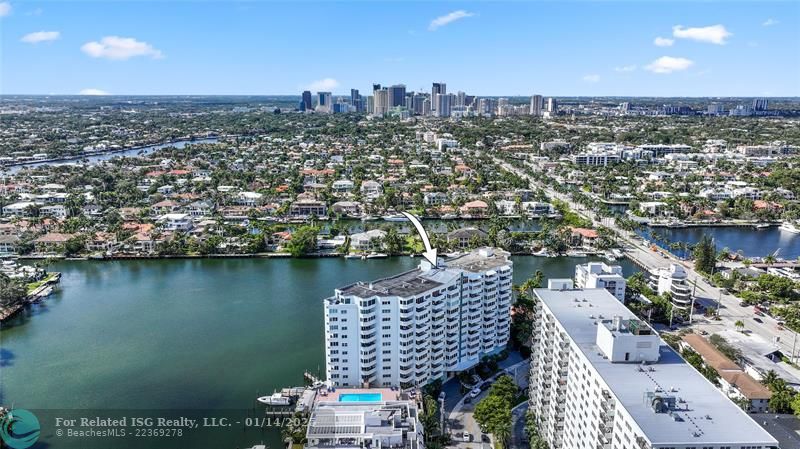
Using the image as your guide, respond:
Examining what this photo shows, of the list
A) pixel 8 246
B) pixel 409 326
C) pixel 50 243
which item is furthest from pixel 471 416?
pixel 8 246

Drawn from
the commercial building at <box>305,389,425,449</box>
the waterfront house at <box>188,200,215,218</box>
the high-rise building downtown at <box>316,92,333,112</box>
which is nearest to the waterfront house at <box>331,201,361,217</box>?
the waterfront house at <box>188,200,215,218</box>

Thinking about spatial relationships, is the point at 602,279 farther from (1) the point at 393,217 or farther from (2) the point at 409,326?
(1) the point at 393,217

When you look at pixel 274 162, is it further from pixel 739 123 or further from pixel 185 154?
pixel 739 123

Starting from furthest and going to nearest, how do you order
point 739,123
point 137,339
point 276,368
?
point 739,123 < point 137,339 < point 276,368

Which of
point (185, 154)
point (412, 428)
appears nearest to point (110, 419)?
point (412, 428)

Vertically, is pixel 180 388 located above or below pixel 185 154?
below

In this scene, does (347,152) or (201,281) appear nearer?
(201,281)

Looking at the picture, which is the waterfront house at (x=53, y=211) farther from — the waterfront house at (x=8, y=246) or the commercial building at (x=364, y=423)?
the commercial building at (x=364, y=423)
